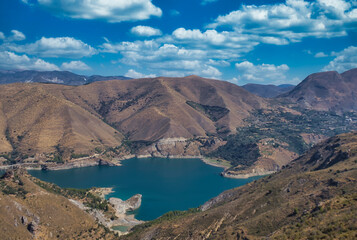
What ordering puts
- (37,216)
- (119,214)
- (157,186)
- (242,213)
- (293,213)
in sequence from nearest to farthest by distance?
(293,213) < (242,213) < (37,216) < (119,214) < (157,186)

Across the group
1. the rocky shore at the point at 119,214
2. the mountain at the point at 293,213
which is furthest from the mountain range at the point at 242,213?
the rocky shore at the point at 119,214

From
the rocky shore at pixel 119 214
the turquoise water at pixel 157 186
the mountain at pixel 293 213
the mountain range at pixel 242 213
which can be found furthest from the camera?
the turquoise water at pixel 157 186

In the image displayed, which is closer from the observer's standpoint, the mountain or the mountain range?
the mountain

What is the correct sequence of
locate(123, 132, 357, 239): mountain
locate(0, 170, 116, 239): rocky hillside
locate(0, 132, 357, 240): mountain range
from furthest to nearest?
A: locate(0, 170, 116, 239): rocky hillside < locate(0, 132, 357, 240): mountain range < locate(123, 132, 357, 239): mountain

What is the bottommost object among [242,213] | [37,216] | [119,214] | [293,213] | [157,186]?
[119,214]

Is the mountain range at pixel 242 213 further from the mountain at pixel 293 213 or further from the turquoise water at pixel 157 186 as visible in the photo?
the turquoise water at pixel 157 186

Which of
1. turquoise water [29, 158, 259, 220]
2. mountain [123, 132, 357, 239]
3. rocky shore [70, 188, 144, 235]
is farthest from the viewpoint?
turquoise water [29, 158, 259, 220]

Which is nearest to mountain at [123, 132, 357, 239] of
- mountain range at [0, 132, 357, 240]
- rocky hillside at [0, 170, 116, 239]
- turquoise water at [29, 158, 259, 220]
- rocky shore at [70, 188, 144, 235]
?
mountain range at [0, 132, 357, 240]

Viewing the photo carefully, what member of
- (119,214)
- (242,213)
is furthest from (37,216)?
(242,213)

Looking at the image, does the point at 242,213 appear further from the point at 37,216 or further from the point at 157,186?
the point at 157,186

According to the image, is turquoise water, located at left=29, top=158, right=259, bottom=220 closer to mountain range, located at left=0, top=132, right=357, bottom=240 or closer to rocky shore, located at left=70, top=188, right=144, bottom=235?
rocky shore, located at left=70, top=188, right=144, bottom=235
